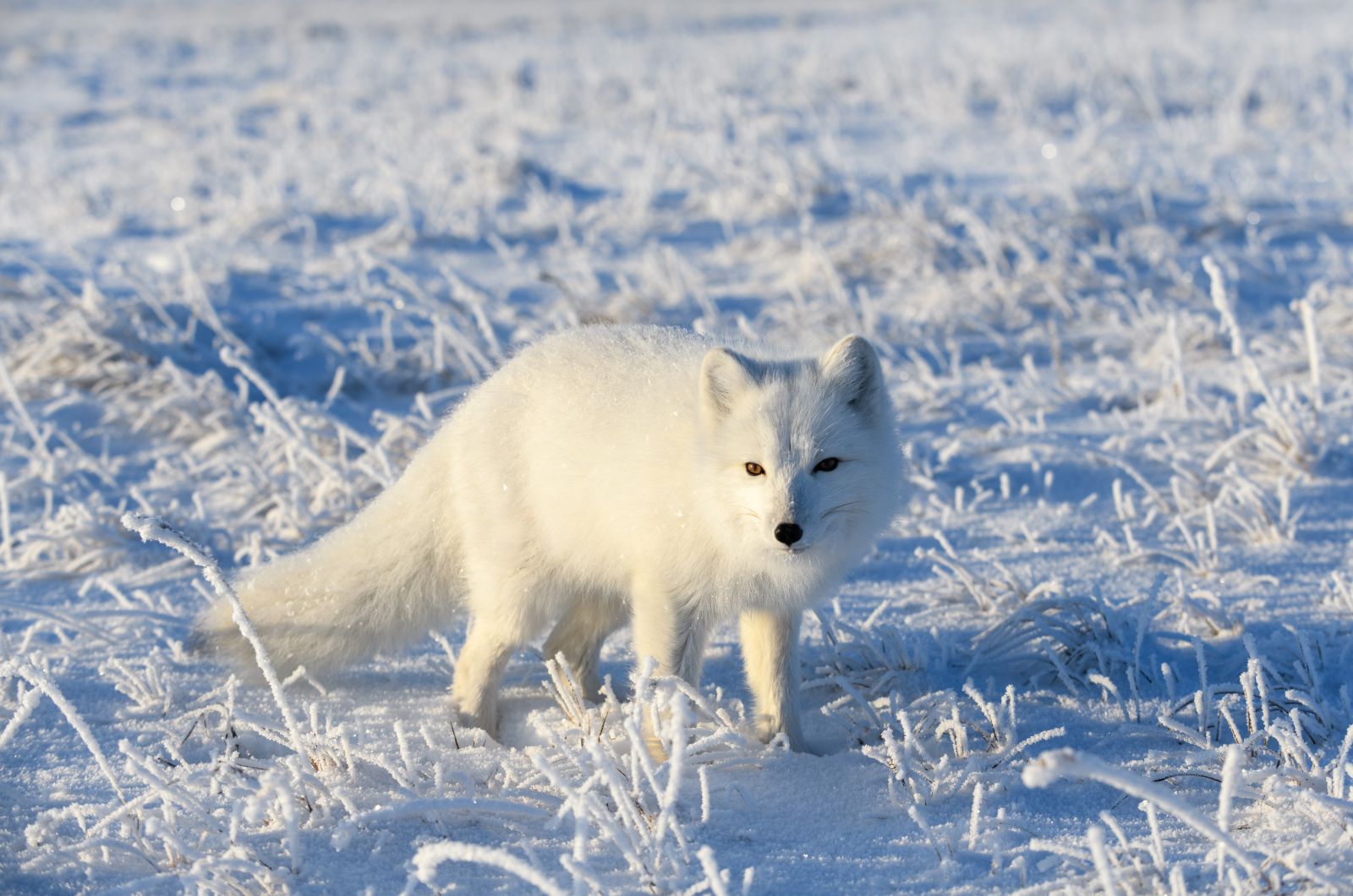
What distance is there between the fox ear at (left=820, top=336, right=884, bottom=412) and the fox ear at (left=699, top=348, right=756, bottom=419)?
0.19 meters

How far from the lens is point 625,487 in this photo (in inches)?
108


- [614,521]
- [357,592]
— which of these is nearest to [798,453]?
[614,521]

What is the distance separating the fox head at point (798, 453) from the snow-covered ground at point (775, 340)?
418 mm

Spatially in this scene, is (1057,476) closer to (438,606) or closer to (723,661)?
(723,661)

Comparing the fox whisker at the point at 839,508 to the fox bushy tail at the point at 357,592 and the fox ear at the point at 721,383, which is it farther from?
the fox bushy tail at the point at 357,592

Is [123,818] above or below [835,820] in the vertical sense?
above

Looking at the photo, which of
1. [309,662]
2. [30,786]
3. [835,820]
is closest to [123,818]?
[30,786]

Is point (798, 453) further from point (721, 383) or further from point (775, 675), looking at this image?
point (775, 675)

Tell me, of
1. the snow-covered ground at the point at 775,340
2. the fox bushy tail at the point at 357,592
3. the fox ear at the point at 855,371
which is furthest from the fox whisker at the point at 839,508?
the fox bushy tail at the point at 357,592

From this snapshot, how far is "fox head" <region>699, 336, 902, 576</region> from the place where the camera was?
2.51 metres

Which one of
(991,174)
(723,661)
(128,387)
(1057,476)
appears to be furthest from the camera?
(991,174)

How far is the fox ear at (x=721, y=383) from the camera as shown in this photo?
2615 millimetres

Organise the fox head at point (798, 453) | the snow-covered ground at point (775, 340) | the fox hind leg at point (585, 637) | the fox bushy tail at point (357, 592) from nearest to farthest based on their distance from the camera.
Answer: the snow-covered ground at point (775, 340) < the fox head at point (798, 453) < the fox bushy tail at point (357, 592) < the fox hind leg at point (585, 637)

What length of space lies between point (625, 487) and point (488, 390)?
1.77 feet
